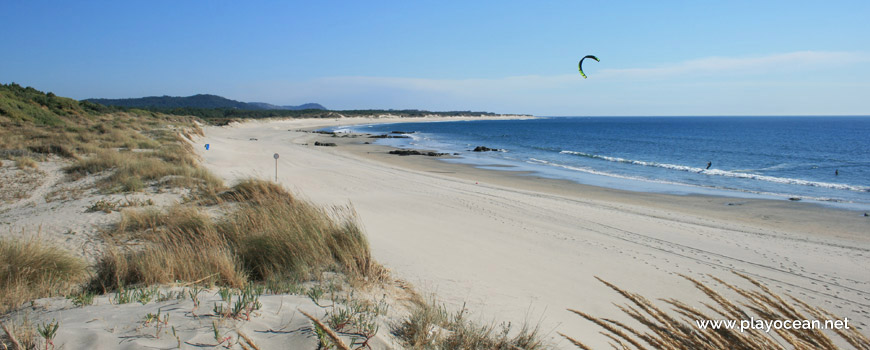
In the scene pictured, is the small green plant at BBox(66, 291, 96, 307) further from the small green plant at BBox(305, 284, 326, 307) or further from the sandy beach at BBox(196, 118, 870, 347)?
the sandy beach at BBox(196, 118, 870, 347)

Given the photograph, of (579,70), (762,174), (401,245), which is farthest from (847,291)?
(762,174)

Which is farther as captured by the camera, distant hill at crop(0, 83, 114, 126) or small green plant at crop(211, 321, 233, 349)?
distant hill at crop(0, 83, 114, 126)

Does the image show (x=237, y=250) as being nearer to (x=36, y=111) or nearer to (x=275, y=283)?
(x=275, y=283)

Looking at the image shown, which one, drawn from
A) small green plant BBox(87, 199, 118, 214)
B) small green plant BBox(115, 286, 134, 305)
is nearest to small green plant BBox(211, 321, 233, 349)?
small green plant BBox(115, 286, 134, 305)

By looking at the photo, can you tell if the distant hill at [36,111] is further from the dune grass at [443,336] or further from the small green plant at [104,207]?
the dune grass at [443,336]

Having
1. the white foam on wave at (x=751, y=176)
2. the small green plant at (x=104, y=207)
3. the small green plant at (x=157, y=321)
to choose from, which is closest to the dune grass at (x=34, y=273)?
the small green plant at (x=157, y=321)

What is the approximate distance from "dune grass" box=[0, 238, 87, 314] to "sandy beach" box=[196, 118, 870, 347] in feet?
11.1

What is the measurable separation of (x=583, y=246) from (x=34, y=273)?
8.45m

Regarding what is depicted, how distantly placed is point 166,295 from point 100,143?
17.4 m

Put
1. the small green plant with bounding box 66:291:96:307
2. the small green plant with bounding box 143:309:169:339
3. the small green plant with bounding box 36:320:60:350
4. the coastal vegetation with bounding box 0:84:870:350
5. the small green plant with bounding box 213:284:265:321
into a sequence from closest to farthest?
the coastal vegetation with bounding box 0:84:870:350 → the small green plant with bounding box 36:320:60:350 → the small green plant with bounding box 143:309:169:339 → the small green plant with bounding box 213:284:265:321 → the small green plant with bounding box 66:291:96:307

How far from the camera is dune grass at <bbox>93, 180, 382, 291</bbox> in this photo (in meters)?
4.11

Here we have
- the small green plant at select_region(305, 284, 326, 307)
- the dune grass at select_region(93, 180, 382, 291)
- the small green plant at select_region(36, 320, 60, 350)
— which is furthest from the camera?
the dune grass at select_region(93, 180, 382, 291)

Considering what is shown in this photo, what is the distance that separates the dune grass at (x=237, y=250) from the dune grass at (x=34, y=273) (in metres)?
0.25

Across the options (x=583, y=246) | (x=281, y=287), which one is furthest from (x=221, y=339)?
(x=583, y=246)
